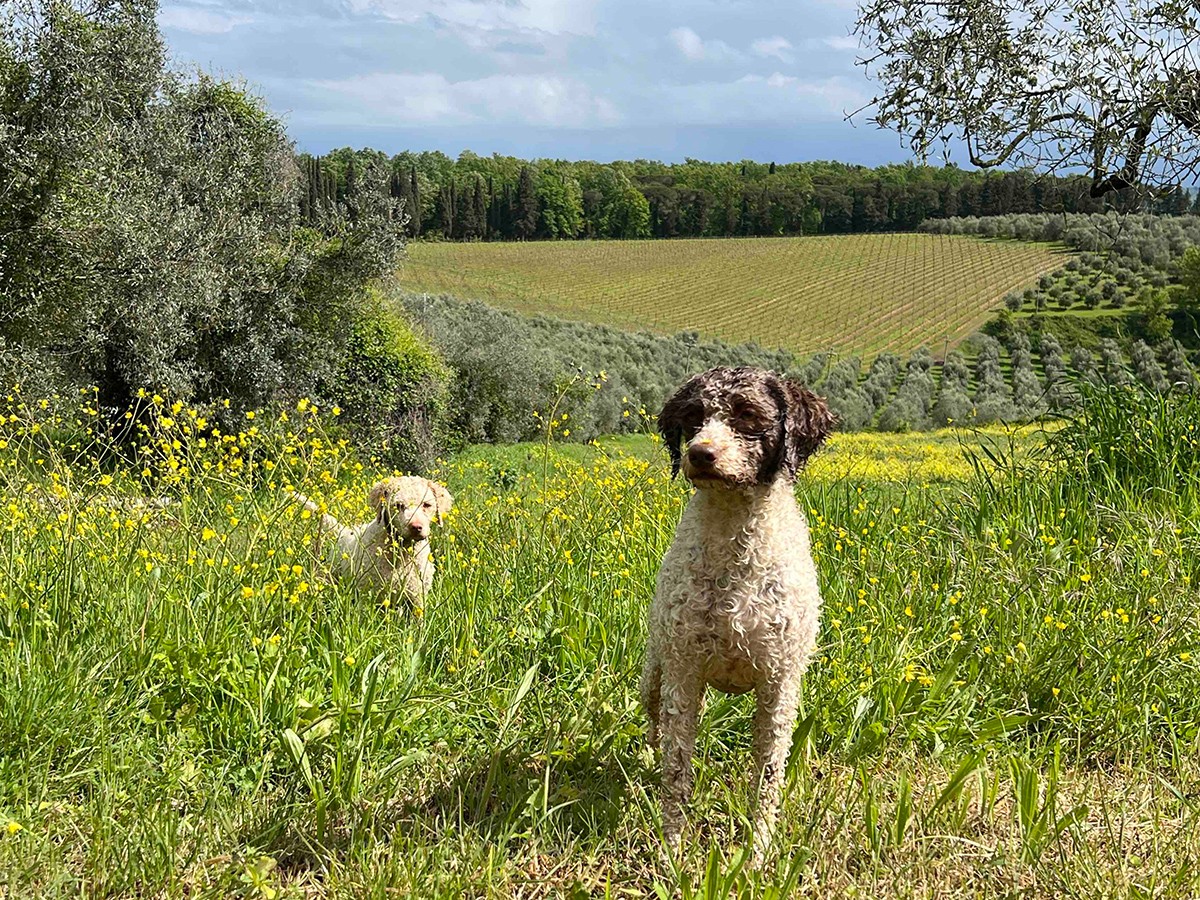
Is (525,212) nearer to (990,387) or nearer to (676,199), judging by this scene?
(676,199)

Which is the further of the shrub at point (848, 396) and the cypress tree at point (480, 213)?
the cypress tree at point (480, 213)

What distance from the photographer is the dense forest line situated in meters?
88.7

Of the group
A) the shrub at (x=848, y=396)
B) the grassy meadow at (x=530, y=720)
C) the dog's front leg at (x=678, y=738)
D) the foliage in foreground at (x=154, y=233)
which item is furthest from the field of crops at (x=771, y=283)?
the dog's front leg at (x=678, y=738)

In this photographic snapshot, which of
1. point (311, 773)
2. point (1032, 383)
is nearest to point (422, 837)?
point (311, 773)

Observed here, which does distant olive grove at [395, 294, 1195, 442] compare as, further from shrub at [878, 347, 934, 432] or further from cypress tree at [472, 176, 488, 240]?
cypress tree at [472, 176, 488, 240]

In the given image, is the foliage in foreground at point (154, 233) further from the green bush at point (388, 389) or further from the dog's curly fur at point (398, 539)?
the dog's curly fur at point (398, 539)

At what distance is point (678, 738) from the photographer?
3.16 metres

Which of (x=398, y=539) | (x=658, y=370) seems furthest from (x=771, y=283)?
(x=398, y=539)

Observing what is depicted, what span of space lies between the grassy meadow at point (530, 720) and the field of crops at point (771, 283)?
46728 mm

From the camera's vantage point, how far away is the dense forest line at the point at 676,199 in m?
88.7

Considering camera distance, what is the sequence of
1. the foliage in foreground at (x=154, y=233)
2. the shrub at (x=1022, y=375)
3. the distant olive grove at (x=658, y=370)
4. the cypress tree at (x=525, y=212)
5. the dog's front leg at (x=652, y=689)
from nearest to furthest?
the dog's front leg at (x=652, y=689) < the foliage in foreground at (x=154, y=233) < the distant olive grove at (x=658, y=370) < the shrub at (x=1022, y=375) < the cypress tree at (x=525, y=212)

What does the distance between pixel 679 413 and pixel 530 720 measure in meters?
1.56

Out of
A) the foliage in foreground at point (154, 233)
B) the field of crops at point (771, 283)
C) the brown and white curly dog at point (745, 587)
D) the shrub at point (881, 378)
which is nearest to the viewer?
the brown and white curly dog at point (745, 587)

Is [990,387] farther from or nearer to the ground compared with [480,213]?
nearer to the ground
